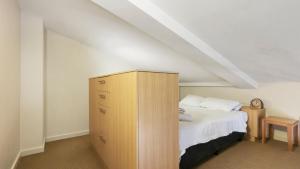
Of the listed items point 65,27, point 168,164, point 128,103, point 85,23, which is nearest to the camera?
point 128,103

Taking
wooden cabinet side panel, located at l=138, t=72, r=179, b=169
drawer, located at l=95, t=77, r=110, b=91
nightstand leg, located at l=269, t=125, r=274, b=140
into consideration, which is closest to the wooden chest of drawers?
wooden cabinet side panel, located at l=138, t=72, r=179, b=169

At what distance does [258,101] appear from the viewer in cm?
305

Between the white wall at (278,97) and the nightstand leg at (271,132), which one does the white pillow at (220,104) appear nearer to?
the white wall at (278,97)

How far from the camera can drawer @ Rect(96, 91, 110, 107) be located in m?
1.92

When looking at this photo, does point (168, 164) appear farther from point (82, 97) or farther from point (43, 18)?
point (43, 18)

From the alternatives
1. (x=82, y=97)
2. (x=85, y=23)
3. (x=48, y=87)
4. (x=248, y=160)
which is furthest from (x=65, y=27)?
(x=248, y=160)

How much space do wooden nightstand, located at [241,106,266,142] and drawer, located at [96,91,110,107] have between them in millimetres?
2381

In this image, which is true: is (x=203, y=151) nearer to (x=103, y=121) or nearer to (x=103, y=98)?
(x=103, y=121)

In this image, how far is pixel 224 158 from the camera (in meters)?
2.26

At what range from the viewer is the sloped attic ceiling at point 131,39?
2.03 meters

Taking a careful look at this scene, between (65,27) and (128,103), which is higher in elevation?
(65,27)

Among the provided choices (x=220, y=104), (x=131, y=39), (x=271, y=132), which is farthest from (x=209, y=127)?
(x=131, y=39)

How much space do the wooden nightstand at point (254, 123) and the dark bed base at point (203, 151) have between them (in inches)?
14.1

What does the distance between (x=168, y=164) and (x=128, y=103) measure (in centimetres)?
65
